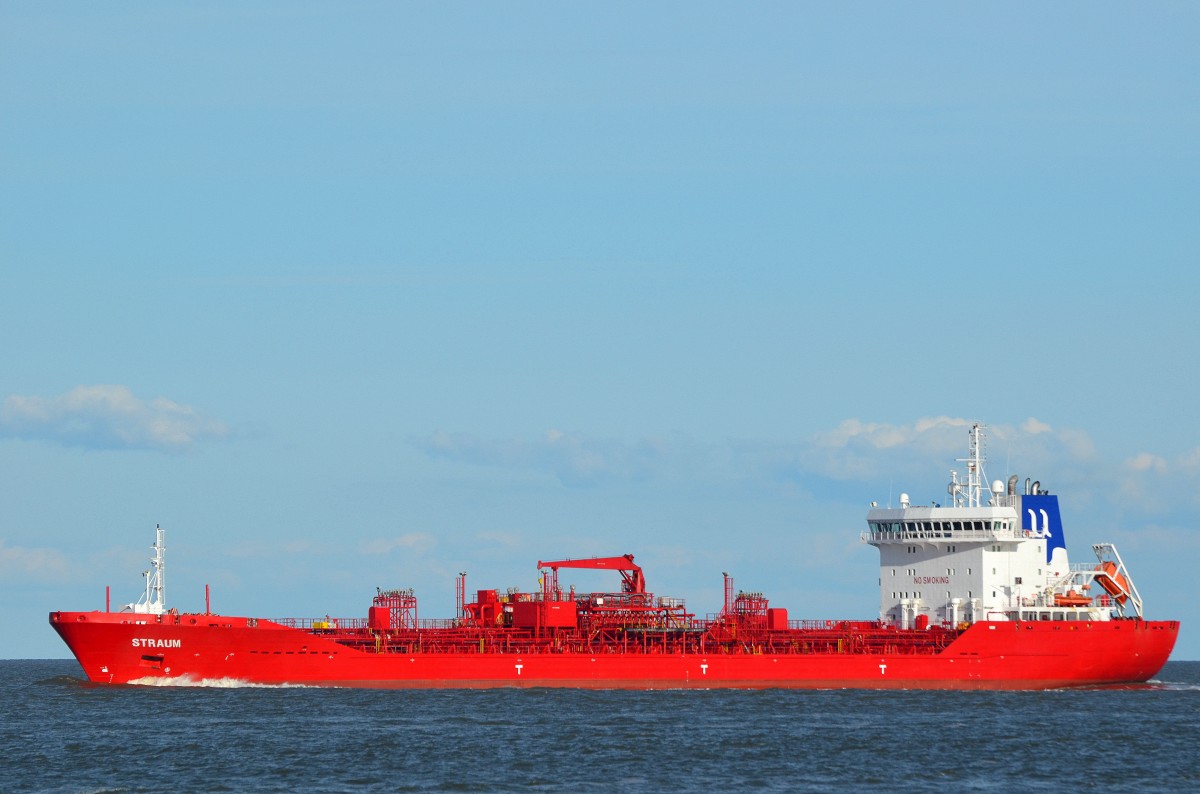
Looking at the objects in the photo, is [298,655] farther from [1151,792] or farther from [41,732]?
[1151,792]

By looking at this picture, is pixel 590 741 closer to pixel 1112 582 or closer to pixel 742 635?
pixel 742 635

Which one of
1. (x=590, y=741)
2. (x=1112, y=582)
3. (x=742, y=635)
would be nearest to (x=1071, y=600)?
(x=1112, y=582)

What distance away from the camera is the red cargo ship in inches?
2270

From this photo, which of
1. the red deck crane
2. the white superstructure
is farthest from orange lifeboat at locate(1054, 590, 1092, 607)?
the red deck crane

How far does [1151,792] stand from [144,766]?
2396 cm

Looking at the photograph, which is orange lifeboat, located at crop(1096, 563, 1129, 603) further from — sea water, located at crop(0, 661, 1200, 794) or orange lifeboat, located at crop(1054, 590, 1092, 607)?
sea water, located at crop(0, 661, 1200, 794)

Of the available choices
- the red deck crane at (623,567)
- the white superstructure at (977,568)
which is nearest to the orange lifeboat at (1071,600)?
the white superstructure at (977,568)

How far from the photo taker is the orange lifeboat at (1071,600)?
205 ft

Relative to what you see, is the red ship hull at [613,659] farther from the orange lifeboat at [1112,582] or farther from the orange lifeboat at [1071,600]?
the orange lifeboat at [1112,582]

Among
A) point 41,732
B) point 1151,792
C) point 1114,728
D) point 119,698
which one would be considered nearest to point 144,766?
point 41,732

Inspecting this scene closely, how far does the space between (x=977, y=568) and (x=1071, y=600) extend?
155 inches

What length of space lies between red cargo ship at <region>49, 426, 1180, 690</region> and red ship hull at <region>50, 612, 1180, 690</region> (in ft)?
0.18

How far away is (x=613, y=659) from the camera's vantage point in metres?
58.9

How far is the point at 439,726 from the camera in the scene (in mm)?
48562
